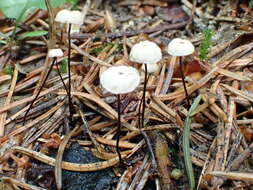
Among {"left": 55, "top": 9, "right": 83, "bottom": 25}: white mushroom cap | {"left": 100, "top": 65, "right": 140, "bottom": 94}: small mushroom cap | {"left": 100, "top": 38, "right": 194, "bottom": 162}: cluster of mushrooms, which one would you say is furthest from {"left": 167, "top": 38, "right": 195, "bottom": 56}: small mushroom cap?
{"left": 55, "top": 9, "right": 83, "bottom": 25}: white mushroom cap

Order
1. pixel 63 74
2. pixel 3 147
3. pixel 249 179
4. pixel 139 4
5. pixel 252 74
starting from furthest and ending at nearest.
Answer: pixel 139 4, pixel 63 74, pixel 252 74, pixel 3 147, pixel 249 179

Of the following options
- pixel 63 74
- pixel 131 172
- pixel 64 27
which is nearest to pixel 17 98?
pixel 63 74

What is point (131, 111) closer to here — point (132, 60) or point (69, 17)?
point (132, 60)

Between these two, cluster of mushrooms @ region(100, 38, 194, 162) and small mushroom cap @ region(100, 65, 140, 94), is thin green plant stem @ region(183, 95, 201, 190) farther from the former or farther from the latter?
small mushroom cap @ region(100, 65, 140, 94)

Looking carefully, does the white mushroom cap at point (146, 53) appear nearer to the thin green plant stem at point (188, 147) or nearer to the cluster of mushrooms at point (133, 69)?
the cluster of mushrooms at point (133, 69)

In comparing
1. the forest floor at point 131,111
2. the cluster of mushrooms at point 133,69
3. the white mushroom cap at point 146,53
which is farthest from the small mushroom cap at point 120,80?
the forest floor at point 131,111

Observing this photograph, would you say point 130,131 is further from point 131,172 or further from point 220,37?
point 220,37

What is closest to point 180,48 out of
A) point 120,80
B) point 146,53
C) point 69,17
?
point 146,53

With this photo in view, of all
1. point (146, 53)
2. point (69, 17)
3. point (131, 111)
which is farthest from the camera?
point (131, 111)
